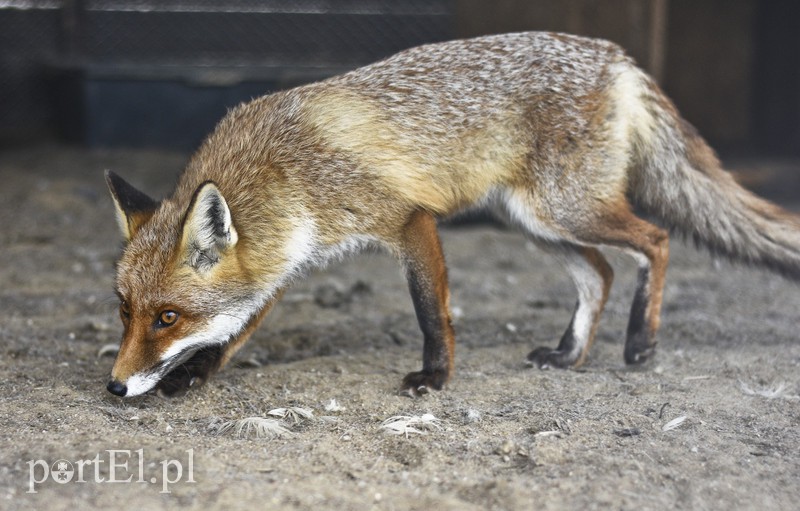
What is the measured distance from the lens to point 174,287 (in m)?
3.71

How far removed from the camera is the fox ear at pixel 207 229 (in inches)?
141

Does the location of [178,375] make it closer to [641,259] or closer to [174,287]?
[174,287]

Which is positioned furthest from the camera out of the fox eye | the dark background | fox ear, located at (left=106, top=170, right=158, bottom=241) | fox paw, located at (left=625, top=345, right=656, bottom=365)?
the dark background

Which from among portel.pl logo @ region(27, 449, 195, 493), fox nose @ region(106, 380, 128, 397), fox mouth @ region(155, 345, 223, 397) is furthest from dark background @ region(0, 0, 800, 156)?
portel.pl logo @ region(27, 449, 195, 493)

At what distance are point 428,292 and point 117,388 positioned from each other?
1.48 metres

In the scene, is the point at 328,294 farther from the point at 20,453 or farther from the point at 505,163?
the point at 20,453

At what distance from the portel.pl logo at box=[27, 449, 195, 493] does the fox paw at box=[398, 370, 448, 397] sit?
119 centimetres

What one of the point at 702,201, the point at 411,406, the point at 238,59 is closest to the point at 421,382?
the point at 411,406

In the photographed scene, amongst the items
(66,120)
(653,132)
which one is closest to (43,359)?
(653,132)

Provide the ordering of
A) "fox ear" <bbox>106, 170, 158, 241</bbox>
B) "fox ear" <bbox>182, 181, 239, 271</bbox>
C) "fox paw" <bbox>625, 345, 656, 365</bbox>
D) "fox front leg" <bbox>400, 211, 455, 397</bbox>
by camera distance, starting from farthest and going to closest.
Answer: "fox paw" <bbox>625, 345, 656, 365</bbox>, "fox front leg" <bbox>400, 211, 455, 397</bbox>, "fox ear" <bbox>106, 170, 158, 241</bbox>, "fox ear" <bbox>182, 181, 239, 271</bbox>

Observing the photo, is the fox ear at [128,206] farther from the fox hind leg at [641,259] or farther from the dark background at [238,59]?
the dark background at [238,59]

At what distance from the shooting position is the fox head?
3641mm

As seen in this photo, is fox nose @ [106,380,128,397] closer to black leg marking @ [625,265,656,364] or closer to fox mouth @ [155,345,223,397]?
fox mouth @ [155,345,223,397]

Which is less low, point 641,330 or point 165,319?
point 165,319
